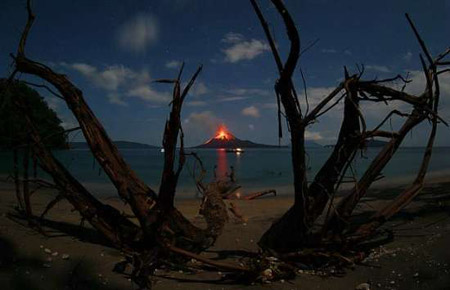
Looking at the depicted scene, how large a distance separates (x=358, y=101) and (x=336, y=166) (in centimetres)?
101

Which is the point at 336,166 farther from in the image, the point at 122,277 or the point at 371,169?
the point at 122,277

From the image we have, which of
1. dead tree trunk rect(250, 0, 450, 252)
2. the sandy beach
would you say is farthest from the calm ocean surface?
the sandy beach

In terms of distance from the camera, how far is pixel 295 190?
450cm

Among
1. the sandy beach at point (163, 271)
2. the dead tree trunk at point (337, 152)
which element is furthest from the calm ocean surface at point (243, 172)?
the sandy beach at point (163, 271)

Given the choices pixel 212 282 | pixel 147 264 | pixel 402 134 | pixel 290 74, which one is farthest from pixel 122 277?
pixel 402 134

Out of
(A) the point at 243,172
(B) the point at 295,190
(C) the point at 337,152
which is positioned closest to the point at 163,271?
(B) the point at 295,190

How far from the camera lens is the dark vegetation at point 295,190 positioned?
4188mm

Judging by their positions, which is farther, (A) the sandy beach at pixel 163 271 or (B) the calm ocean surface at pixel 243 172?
(B) the calm ocean surface at pixel 243 172

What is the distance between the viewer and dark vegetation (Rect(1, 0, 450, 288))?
4188 mm

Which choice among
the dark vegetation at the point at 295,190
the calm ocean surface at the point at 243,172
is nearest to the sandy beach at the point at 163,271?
the dark vegetation at the point at 295,190

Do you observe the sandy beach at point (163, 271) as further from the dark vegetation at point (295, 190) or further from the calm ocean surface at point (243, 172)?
the calm ocean surface at point (243, 172)

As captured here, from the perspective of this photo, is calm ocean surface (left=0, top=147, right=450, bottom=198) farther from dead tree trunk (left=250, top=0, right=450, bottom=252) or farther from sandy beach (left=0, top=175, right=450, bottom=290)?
sandy beach (left=0, top=175, right=450, bottom=290)

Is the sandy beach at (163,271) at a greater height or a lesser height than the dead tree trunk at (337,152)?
lesser

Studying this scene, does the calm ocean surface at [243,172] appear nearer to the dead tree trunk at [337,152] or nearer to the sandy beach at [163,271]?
the dead tree trunk at [337,152]
